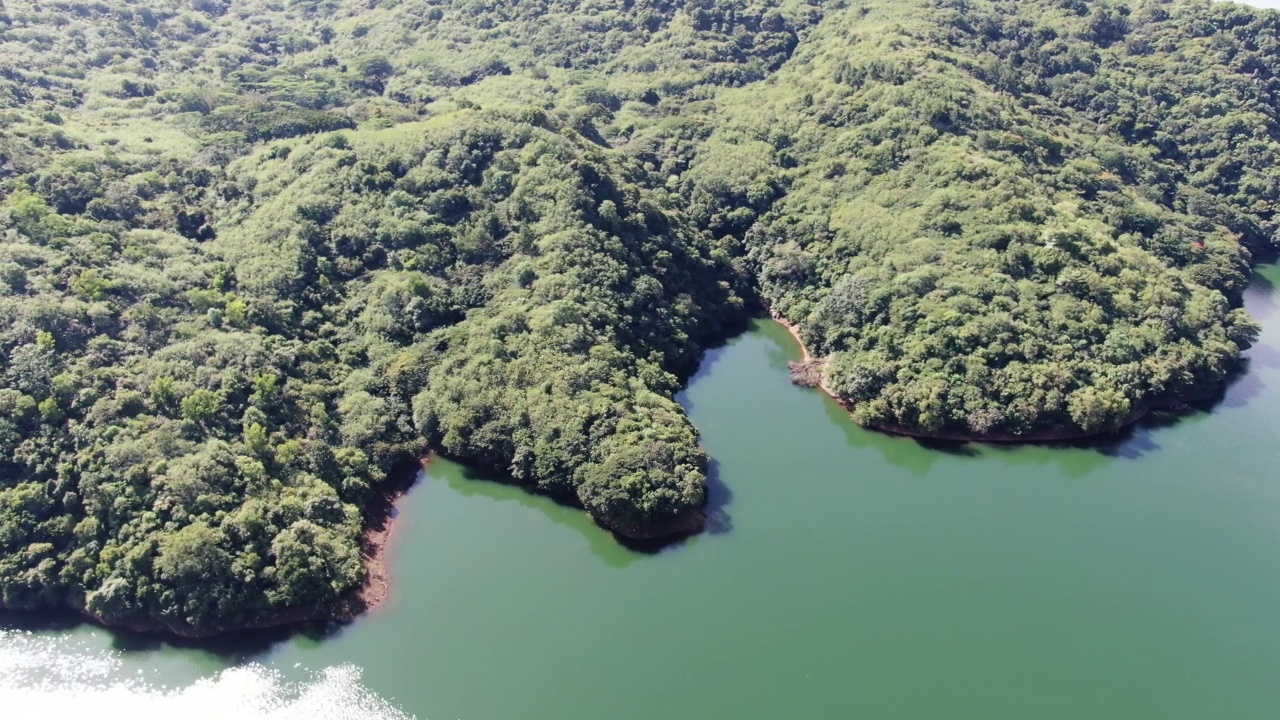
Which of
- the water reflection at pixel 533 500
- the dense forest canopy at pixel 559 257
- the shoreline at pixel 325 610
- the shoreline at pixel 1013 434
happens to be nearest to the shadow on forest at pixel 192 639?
the shoreline at pixel 325 610

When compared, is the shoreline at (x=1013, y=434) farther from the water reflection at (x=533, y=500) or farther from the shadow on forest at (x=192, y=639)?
the shadow on forest at (x=192, y=639)

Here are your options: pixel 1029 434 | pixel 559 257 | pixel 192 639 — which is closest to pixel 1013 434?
pixel 1029 434

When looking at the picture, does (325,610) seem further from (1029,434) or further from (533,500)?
(1029,434)

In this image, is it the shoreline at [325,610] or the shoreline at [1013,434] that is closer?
the shoreline at [325,610]

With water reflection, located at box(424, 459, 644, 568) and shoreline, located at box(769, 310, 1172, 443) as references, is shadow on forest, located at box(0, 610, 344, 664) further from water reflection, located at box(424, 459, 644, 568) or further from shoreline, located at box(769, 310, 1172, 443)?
shoreline, located at box(769, 310, 1172, 443)

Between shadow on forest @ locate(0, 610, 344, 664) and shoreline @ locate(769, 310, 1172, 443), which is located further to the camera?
shoreline @ locate(769, 310, 1172, 443)

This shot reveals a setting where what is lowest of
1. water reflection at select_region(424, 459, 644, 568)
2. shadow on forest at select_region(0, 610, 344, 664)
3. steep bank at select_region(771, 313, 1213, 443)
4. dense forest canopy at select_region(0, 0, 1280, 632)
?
steep bank at select_region(771, 313, 1213, 443)

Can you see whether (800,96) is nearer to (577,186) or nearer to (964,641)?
(577,186)

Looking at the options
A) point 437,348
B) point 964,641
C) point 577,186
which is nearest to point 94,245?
point 437,348

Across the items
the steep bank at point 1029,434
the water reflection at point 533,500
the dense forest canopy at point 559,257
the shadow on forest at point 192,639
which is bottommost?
the steep bank at point 1029,434

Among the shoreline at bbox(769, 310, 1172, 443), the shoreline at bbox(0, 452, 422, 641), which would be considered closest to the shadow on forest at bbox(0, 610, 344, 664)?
the shoreline at bbox(0, 452, 422, 641)
